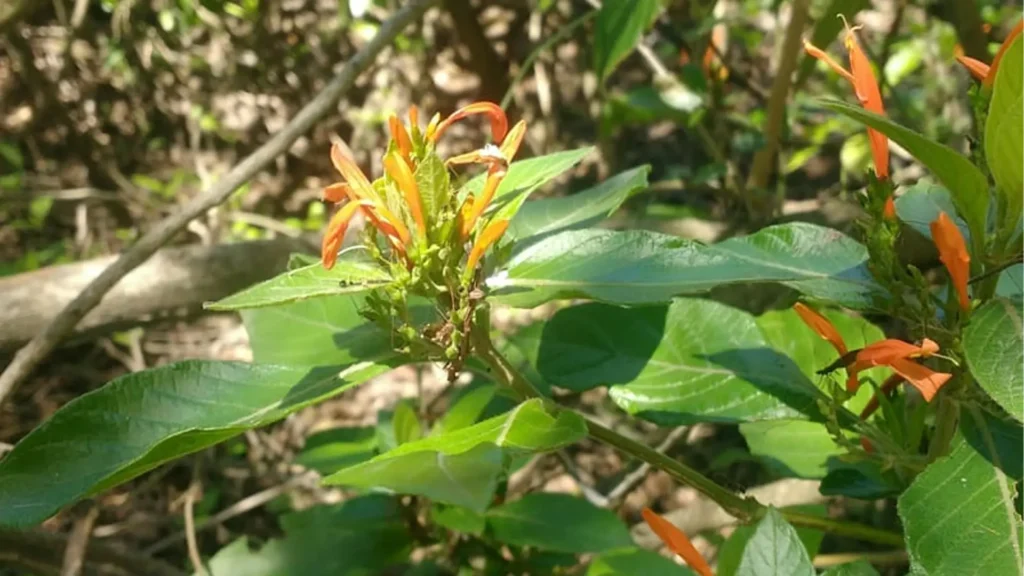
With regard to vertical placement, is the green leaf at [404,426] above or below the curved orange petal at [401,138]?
below

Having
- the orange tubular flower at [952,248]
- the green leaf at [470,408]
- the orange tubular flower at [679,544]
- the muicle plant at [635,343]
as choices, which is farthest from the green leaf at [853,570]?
the green leaf at [470,408]

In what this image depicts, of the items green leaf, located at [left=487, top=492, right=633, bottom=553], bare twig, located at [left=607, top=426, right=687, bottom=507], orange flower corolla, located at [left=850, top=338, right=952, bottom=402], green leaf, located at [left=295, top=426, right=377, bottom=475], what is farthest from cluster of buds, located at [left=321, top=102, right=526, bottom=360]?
bare twig, located at [left=607, top=426, right=687, bottom=507]

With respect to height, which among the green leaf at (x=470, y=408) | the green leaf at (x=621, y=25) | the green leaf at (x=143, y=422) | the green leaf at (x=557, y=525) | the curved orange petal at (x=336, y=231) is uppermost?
the green leaf at (x=621, y=25)

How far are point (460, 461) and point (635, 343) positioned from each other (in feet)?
1.20

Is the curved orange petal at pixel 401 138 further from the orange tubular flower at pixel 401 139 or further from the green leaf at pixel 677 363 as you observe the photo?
the green leaf at pixel 677 363

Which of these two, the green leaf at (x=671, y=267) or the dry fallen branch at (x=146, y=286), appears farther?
the dry fallen branch at (x=146, y=286)

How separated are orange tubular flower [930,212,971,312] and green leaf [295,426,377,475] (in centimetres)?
85

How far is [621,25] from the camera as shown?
46.2 inches

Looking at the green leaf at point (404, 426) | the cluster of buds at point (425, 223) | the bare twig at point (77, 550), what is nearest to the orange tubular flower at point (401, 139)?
the cluster of buds at point (425, 223)

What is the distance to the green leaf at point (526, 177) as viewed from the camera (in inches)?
28.5

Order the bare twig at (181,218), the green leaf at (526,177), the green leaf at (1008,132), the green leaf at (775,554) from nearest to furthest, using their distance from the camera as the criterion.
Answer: the green leaf at (1008,132) → the green leaf at (775,554) → the green leaf at (526,177) → the bare twig at (181,218)

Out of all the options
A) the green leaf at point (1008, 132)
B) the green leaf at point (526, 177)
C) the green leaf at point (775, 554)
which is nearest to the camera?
the green leaf at point (1008, 132)

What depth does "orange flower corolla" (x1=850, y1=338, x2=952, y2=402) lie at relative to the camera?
626mm

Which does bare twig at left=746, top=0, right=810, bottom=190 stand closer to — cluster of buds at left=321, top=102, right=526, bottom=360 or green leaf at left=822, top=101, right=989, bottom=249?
green leaf at left=822, top=101, right=989, bottom=249
